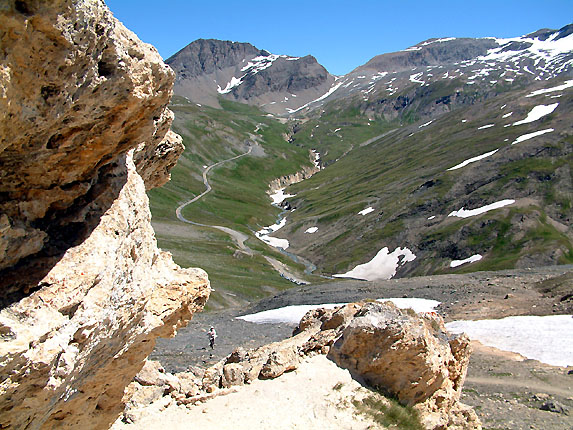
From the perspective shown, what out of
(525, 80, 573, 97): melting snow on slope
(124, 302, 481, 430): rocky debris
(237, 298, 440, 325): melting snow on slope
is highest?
(525, 80, 573, 97): melting snow on slope

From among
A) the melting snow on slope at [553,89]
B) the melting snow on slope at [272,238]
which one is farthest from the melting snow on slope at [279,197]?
the melting snow on slope at [553,89]

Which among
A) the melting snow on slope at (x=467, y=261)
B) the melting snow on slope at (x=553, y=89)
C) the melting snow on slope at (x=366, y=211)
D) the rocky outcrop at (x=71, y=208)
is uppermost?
the melting snow on slope at (x=553, y=89)

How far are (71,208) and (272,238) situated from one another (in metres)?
117

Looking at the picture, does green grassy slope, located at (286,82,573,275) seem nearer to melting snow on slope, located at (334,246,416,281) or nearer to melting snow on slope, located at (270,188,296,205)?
melting snow on slope, located at (334,246,416,281)

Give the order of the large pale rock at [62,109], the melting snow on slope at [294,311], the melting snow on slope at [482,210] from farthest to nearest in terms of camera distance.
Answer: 1. the melting snow on slope at [482,210]
2. the melting snow on slope at [294,311]
3. the large pale rock at [62,109]

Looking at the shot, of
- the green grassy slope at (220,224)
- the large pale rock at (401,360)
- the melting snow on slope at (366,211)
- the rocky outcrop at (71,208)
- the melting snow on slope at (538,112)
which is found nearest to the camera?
the rocky outcrop at (71,208)

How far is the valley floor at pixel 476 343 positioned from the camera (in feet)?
76.7

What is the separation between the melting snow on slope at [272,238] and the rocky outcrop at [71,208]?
108036 millimetres

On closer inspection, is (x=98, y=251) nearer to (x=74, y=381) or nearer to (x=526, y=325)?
(x=74, y=381)

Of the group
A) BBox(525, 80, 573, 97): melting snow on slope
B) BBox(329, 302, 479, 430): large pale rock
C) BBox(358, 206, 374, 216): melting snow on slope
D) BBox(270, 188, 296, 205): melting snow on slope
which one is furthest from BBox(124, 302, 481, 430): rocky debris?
BBox(525, 80, 573, 97): melting snow on slope

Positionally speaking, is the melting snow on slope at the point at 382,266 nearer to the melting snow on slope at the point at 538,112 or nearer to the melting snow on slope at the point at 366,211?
the melting snow on slope at the point at 366,211

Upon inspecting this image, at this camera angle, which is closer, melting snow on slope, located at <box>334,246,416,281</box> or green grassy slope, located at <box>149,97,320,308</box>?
green grassy slope, located at <box>149,97,320,308</box>

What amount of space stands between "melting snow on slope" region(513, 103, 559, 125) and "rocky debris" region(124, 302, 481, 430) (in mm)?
148606

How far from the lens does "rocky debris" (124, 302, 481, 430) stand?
1602 centimetres
